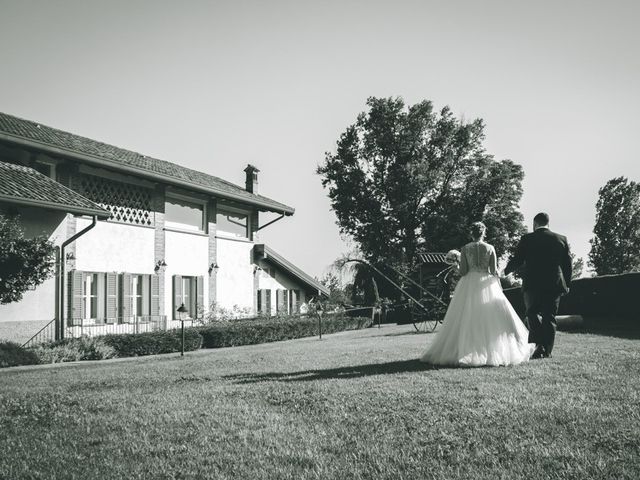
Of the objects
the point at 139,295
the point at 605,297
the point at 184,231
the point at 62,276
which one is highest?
the point at 184,231

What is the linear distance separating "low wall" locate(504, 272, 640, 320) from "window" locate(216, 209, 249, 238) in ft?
40.6

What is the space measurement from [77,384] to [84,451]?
3.98 meters

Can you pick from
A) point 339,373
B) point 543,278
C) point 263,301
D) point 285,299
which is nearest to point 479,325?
point 543,278

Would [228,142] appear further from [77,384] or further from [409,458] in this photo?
[409,458]

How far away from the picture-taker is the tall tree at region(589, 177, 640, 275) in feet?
143

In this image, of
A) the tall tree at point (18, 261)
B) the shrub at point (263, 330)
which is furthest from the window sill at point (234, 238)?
the tall tree at point (18, 261)

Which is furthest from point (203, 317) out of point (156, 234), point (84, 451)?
point (84, 451)

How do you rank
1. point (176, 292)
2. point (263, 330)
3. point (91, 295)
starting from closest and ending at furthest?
point (91, 295) < point (263, 330) < point (176, 292)

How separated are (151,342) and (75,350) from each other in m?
2.16

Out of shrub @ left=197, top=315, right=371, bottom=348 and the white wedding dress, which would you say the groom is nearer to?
the white wedding dress

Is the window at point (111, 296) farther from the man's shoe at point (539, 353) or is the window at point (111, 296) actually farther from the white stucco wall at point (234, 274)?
the man's shoe at point (539, 353)

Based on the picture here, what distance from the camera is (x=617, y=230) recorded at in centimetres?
4456

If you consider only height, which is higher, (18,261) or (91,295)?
(18,261)

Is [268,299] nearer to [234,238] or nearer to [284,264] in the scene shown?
[284,264]
